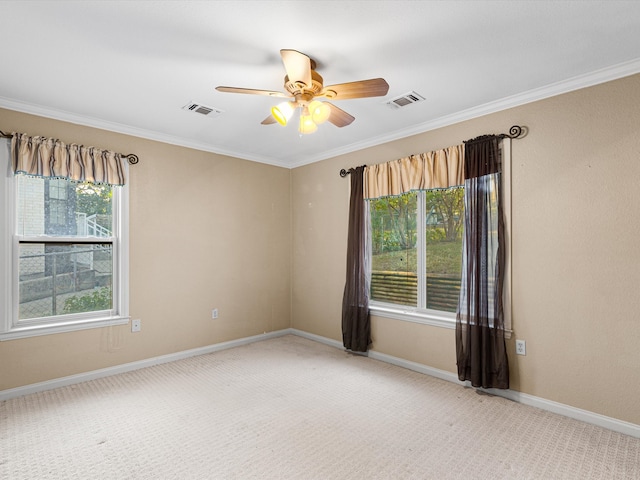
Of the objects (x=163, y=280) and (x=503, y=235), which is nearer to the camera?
(x=503, y=235)

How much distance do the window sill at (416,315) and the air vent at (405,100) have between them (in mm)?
1976

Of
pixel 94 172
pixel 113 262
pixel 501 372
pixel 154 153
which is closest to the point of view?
pixel 501 372

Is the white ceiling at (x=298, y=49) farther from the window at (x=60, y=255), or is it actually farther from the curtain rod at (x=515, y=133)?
the window at (x=60, y=255)

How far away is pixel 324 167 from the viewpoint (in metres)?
4.54

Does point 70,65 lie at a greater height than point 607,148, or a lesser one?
greater

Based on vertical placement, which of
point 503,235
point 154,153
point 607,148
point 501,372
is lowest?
point 501,372

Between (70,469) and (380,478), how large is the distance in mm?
1756

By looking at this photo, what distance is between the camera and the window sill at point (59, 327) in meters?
2.94

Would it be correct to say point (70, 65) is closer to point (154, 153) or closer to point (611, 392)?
point (154, 153)

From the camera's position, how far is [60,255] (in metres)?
3.25

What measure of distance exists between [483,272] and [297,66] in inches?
86.6

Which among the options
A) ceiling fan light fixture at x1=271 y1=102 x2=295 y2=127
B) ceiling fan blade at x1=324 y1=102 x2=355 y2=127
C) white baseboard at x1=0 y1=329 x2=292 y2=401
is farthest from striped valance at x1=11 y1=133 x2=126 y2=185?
ceiling fan blade at x1=324 y1=102 x2=355 y2=127

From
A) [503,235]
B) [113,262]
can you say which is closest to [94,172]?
[113,262]

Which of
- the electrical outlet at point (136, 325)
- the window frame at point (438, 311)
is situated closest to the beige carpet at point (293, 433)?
the electrical outlet at point (136, 325)
